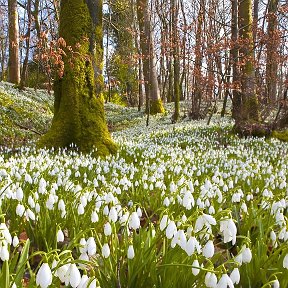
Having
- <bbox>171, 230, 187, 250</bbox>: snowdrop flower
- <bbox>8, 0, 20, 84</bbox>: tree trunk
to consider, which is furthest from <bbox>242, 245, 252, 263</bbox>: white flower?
<bbox>8, 0, 20, 84</bbox>: tree trunk

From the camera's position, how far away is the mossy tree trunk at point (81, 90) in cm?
806

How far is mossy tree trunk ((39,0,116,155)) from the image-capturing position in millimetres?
8062

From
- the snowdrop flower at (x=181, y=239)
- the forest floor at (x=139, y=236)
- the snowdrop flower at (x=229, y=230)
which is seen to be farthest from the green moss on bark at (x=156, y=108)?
the snowdrop flower at (x=181, y=239)

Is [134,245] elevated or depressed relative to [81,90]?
depressed

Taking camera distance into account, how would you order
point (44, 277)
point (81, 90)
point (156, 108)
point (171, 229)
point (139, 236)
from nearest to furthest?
point (44, 277), point (171, 229), point (139, 236), point (81, 90), point (156, 108)

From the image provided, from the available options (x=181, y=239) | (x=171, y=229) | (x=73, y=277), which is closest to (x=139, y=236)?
(x=171, y=229)

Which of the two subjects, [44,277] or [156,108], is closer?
[44,277]

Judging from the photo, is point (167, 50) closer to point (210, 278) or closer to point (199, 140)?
point (199, 140)

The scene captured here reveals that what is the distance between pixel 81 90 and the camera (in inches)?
321

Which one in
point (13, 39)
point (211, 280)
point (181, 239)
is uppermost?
point (13, 39)

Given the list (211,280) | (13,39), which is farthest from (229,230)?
(13,39)

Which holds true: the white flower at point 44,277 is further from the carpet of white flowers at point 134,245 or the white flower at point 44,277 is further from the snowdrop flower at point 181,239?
the snowdrop flower at point 181,239

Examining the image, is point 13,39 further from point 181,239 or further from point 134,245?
point 181,239

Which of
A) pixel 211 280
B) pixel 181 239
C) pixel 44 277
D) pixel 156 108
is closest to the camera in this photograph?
pixel 44 277
